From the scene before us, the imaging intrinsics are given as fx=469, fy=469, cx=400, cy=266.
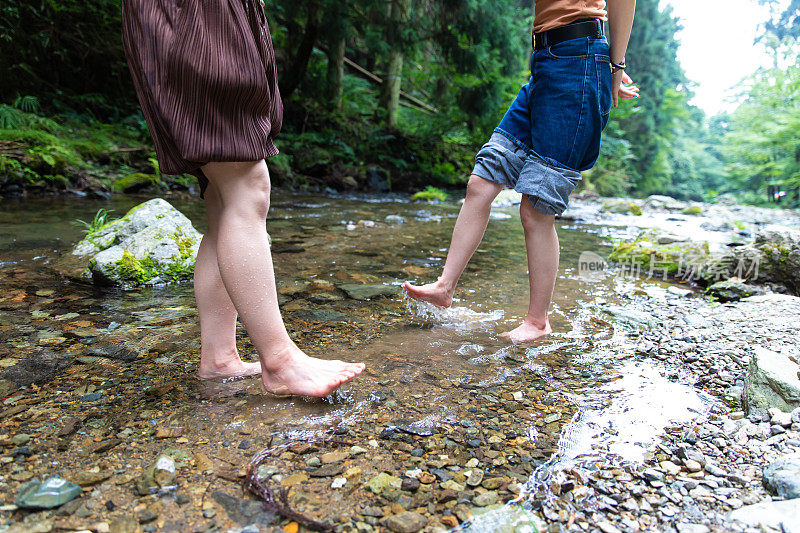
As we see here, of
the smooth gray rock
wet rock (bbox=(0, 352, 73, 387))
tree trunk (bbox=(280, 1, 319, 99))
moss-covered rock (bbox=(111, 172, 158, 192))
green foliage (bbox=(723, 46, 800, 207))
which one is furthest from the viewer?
green foliage (bbox=(723, 46, 800, 207))

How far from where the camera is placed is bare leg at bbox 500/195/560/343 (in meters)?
2.14

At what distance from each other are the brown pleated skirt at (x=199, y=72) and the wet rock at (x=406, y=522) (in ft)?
3.23

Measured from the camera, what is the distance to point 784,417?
4.45ft

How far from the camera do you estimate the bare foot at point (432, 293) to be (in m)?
2.24

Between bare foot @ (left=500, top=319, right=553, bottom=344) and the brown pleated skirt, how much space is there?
137cm

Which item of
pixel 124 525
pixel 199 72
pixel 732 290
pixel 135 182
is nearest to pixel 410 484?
pixel 124 525

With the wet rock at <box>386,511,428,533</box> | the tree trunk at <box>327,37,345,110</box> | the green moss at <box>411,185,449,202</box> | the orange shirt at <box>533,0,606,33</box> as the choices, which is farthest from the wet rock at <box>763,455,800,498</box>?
the tree trunk at <box>327,37,345,110</box>

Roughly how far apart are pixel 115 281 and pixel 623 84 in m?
2.95

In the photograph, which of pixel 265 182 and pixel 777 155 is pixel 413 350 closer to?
pixel 265 182

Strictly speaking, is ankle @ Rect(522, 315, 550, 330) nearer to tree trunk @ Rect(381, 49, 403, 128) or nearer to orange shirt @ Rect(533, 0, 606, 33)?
orange shirt @ Rect(533, 0, 606, 33)

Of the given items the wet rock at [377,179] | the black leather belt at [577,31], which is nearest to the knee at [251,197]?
the black leather belt at [577,31]

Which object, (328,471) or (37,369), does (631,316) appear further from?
(37,369)

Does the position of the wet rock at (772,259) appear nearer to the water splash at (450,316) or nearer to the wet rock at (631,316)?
the wet rock at (631,316)

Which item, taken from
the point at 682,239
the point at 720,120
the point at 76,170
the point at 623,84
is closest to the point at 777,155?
the point at 682,239
